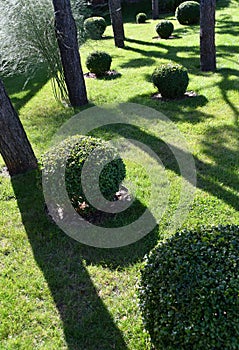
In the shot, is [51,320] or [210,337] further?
[51,320]

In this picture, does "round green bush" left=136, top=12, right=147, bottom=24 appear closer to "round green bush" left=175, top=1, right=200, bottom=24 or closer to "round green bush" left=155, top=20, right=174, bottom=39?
"round green bush" left=175, top=1, right=200, bottom=24

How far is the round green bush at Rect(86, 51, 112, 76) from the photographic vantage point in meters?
8.63

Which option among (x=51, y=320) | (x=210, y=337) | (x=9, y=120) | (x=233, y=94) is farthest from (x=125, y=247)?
(x=233, y=94)

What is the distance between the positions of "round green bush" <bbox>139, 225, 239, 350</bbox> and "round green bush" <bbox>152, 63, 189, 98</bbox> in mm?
4751

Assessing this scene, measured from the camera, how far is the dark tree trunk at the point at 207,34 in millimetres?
7426

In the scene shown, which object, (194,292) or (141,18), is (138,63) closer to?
(141,18)

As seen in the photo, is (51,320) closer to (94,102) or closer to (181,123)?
(181,123)

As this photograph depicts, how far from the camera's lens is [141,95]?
7371 millimetres

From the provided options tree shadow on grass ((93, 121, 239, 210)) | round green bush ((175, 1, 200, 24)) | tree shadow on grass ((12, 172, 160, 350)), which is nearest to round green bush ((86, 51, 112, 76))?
tree shadow on grass ((93, 121, 239, 210))

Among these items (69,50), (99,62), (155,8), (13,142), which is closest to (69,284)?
(13,142)

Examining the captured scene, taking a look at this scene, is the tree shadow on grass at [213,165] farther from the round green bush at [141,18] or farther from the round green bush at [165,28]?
the round green bush at [141,18]

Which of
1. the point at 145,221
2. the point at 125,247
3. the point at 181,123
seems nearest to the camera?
the point at 125,247

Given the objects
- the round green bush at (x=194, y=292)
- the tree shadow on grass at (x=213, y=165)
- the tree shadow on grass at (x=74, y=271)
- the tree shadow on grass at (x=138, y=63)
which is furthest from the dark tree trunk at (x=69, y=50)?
the round green bush at (x=194, y=292)

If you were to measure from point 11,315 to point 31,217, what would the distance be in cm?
139
